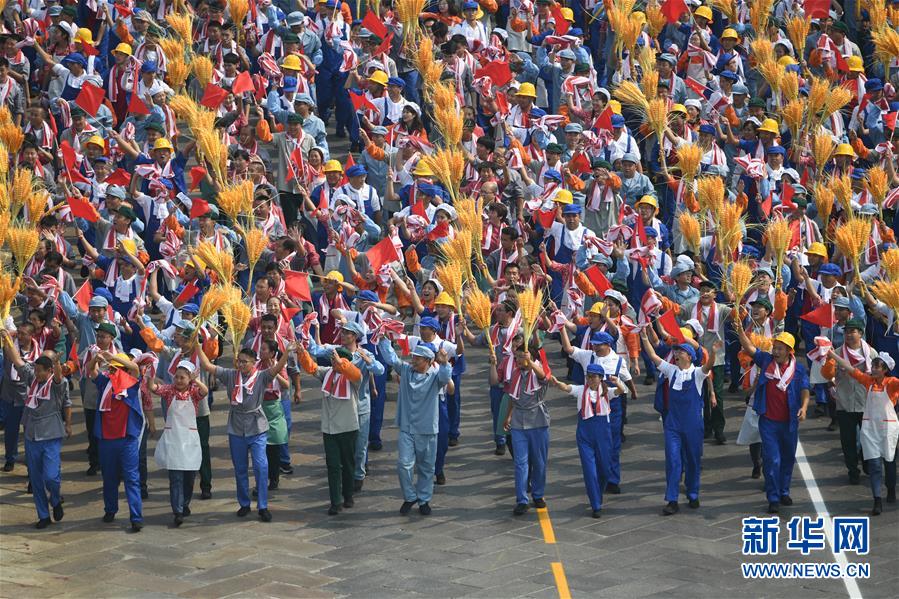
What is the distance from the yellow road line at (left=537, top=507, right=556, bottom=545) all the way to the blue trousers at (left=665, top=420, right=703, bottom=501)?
1.17 metres

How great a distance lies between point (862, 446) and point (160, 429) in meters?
7.39

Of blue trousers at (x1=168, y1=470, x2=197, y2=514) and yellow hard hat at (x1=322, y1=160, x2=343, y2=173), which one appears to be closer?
blue trousers at (x1=168, y1=470, x2=197, y2=514)

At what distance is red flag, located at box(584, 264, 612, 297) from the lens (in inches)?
760

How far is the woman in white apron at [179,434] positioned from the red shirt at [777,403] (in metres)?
5.47

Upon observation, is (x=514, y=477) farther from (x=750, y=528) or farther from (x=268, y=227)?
(x=268, y=227)

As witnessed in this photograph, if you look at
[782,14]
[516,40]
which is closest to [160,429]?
[516,40]

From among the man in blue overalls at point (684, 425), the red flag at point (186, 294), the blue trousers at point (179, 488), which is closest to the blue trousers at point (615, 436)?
the man in blue overalls at point (684, 425)

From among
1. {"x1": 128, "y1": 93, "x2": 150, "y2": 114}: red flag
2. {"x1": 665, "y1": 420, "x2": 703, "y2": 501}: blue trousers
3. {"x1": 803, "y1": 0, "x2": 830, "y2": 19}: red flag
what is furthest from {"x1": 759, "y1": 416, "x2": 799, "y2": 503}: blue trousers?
{"x1": 803, "y1": 0, "x2": 830, "y2": 19}: red flag

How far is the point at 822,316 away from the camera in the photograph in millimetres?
19625

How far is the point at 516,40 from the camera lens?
26422 mm

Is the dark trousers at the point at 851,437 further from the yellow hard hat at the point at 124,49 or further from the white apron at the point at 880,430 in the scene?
the yellow hard hat at the point at 124,49

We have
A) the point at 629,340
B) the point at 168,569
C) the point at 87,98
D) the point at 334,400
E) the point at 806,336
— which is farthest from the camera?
the point at 87,98

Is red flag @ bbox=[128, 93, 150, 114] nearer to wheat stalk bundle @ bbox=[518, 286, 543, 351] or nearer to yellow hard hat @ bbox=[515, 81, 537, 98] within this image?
yellow hard hat @ bbox=[515, 81, 537, 98]

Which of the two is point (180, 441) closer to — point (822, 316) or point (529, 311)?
point (529, 311)
